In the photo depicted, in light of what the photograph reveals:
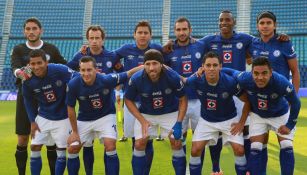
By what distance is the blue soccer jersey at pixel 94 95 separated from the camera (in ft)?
14.4

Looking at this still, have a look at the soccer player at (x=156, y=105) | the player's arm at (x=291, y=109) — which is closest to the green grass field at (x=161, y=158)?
the soccer player at (x=156, y=105)

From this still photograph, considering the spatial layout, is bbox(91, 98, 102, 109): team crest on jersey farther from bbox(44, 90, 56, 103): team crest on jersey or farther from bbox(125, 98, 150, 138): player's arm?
bbox(44, 90, 56, 103): team crest on jersey

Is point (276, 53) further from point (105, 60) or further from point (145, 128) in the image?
point (105, 60)

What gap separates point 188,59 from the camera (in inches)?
191

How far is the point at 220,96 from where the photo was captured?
14.1 feet

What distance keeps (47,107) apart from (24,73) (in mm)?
477

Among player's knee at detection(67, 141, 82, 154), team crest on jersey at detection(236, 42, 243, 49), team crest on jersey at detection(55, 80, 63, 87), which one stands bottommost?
player's knee at detection(67, 141, 82, 154)

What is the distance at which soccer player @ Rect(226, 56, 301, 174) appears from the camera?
4.02 meters

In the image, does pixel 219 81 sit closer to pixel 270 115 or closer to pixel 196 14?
pixel 270 115

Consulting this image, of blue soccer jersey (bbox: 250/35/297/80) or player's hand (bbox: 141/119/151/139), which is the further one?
blue soccer jersey (bbox: 250/35/297/80)

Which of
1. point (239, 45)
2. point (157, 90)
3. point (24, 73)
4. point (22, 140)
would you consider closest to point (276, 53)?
point (239, 45)

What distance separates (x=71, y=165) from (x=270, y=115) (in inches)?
90.0

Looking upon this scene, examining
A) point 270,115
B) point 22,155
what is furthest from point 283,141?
point 22,155

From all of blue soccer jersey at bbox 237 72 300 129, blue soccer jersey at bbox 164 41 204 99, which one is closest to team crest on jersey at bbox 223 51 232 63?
blue soccer jersey at bbox 164 41 204 99
